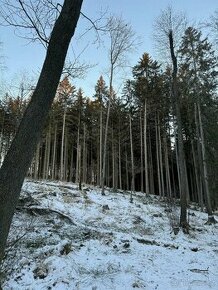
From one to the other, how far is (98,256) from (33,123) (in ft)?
16.3

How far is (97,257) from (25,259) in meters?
Answer: 1.75

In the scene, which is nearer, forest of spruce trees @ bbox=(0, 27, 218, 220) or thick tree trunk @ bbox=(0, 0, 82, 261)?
thick tree trunk @ bbox=(0, 0, 82, 261)

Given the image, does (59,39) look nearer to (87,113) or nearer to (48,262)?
(48,262)

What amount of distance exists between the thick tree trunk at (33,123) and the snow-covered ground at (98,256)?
7.55 feet

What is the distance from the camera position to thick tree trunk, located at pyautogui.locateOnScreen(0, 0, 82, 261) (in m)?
3.02

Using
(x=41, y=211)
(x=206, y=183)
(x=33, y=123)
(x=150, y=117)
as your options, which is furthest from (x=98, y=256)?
(x=150, y=117)

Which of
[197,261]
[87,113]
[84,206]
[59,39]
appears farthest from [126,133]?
[59,39]

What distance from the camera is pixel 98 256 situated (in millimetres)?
7207

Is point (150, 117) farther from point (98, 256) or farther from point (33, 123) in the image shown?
point (33, 123)

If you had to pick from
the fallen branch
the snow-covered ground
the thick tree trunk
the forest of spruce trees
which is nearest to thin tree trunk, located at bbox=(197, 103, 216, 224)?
the forest of spruce trees

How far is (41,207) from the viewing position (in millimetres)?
11062

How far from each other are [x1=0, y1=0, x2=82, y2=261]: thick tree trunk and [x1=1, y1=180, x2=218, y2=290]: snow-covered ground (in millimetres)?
2301

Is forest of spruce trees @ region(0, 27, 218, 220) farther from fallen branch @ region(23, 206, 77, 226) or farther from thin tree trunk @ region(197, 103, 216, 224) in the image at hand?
fallen branch @ region(23, 206, 77, 226)

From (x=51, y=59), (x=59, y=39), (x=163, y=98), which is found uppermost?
(x=163, y=98)
